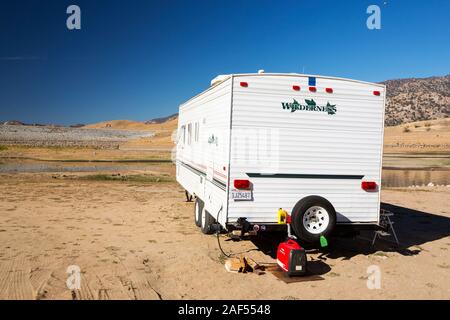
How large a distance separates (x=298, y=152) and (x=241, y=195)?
4.68 feet

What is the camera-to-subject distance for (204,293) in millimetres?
6824

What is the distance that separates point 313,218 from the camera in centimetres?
840

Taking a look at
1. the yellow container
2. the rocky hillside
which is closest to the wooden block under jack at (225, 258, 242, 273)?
the yellow container

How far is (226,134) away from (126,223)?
507cm

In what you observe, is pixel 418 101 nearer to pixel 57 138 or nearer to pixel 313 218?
pixel 57 138

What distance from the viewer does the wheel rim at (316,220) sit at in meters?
8.34

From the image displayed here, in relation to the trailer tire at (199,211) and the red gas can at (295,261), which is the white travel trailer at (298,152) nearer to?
the red gas can at (295,261)

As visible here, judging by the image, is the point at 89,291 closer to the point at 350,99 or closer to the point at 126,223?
the point at 126,223

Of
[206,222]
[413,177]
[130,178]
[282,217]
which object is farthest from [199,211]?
[413,177]

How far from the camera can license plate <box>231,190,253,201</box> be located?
8.23 meters

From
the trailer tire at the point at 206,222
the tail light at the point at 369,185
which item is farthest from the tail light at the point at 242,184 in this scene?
the tail light at the point at 369,185

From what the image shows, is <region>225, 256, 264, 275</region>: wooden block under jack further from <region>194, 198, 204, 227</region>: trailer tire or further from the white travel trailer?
<region>194, 198, 204, 227</region>: trailer tire

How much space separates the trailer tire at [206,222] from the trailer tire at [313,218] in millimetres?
2662
